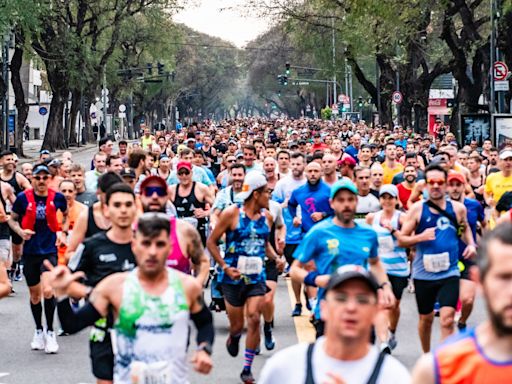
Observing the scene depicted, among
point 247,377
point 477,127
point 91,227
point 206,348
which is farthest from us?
point 477,127

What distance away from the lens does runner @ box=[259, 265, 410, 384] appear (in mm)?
4414

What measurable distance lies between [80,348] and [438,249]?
157 inches

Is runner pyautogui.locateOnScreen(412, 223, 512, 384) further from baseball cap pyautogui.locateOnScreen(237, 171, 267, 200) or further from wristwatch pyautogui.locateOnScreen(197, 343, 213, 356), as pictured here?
baseball cap pyautogui.locateOnScreen(237, 171, 267, 200)

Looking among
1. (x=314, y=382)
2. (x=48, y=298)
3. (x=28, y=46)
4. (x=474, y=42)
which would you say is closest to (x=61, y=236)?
(x=48, y=298)

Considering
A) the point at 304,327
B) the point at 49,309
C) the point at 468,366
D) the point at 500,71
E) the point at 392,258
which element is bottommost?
the point at 304,327

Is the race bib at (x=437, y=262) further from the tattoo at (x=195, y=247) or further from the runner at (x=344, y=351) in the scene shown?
the runner at (x=344, y=351)

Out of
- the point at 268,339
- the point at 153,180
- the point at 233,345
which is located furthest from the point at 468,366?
the point at 268,339

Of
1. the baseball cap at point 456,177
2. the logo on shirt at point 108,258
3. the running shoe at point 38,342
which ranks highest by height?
the baseball cap at point 456,177

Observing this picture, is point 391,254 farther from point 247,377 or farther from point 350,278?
point 350,278

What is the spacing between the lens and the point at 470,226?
12.0m

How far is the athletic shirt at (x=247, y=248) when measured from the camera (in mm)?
10703

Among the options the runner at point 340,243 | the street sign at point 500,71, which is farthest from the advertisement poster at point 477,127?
the runner at point 340,243

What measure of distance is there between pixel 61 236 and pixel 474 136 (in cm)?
2079

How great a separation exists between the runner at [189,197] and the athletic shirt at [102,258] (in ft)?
21.9
